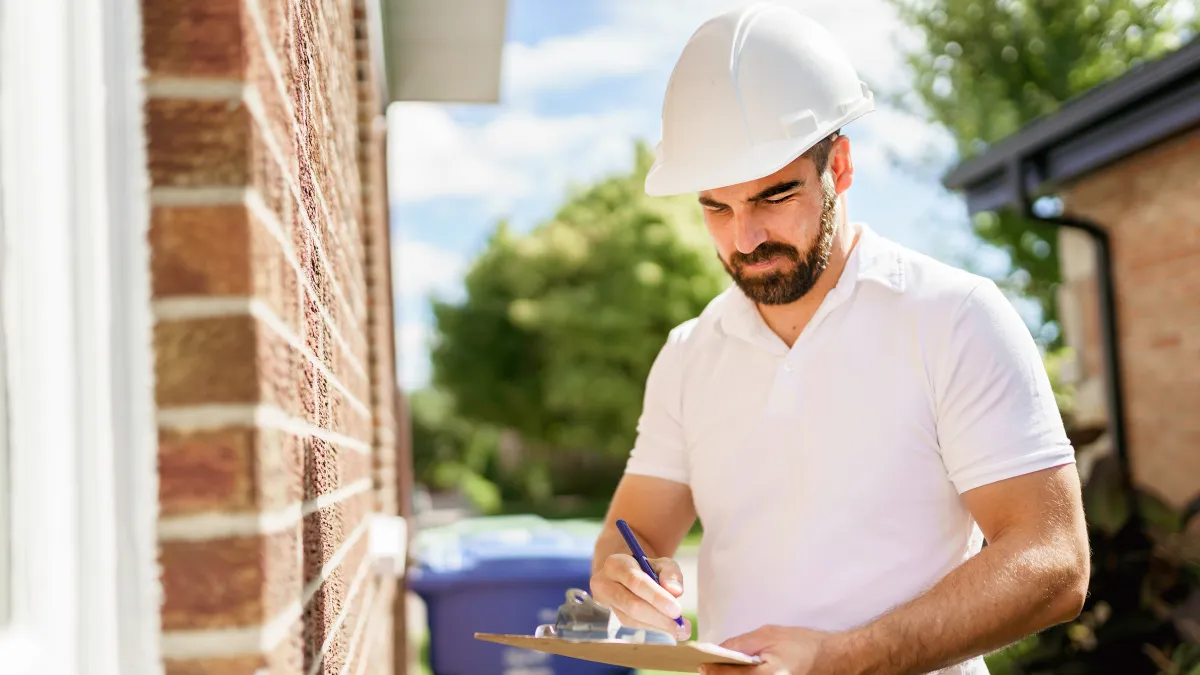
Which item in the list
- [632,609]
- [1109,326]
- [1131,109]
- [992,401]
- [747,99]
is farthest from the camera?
[1109,326]

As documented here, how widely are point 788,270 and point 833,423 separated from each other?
0.33m

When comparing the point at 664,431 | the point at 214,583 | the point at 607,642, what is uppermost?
the point at 214,583

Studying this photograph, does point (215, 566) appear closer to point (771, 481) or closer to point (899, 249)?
point (771, 481)

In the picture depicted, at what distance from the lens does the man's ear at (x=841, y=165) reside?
94.5 inches

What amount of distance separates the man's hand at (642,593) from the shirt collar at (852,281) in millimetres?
524

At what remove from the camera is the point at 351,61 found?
315 centimetres

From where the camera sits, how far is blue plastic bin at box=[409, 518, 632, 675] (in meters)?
4.57

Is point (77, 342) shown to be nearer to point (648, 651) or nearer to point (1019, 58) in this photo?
point (648, 651)

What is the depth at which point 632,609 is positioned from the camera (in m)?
2.13

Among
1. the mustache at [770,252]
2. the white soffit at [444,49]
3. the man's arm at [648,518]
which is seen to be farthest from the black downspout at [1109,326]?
the mustache at [770,252]

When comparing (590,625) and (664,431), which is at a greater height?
(664,431)

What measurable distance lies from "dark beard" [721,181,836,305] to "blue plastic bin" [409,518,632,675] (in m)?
2.46

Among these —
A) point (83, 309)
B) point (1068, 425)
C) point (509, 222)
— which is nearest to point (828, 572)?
point (83, 309)

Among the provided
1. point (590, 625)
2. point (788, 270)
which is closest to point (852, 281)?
point (788, 270)
